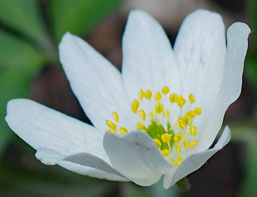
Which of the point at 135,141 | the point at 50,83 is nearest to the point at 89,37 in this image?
the point at 50,83

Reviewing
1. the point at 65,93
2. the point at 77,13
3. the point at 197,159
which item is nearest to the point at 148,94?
the point at 197,159

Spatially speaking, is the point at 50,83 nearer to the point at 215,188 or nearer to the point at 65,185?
the point at 65,185

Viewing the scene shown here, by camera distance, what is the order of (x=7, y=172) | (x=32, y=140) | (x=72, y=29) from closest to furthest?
Answer: (x=32, y=140) → (x=72, y=29) → (x=7, y=172)

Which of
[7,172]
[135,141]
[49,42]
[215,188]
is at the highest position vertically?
[135,141]

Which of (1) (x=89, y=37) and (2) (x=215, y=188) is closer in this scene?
Result: (2) (x=215, y=188)

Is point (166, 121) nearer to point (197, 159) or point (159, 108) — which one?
point (159, 108)

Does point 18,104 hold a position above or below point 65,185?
above
